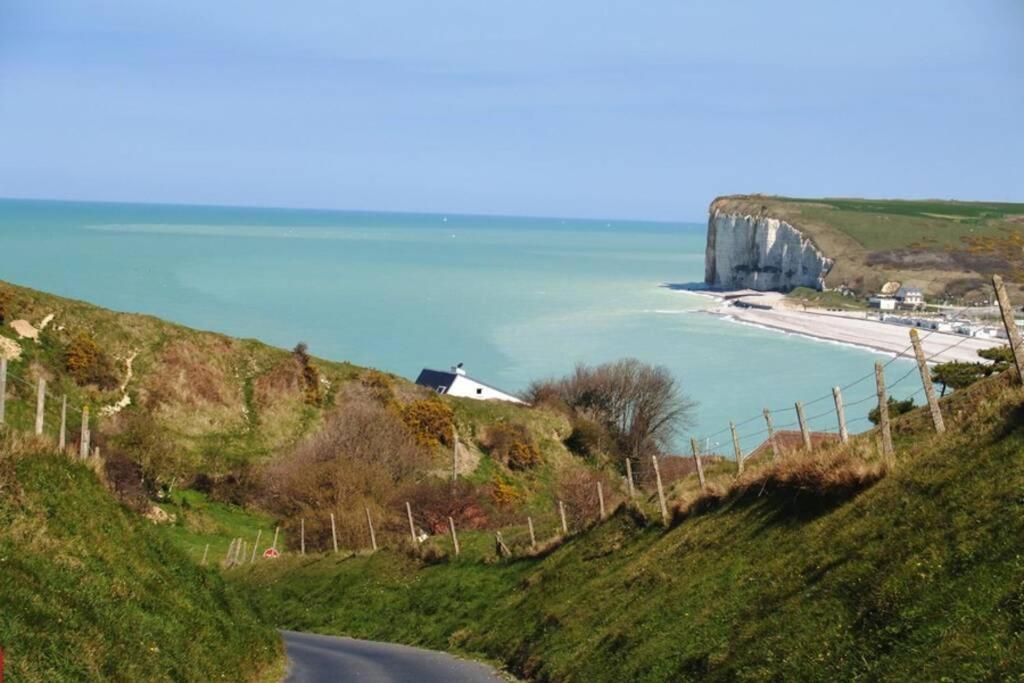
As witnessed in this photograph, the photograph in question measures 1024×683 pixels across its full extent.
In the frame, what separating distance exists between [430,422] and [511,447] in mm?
3870

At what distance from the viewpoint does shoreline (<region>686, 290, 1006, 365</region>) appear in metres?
129

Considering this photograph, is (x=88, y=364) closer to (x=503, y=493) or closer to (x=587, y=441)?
(x=503, y=493)

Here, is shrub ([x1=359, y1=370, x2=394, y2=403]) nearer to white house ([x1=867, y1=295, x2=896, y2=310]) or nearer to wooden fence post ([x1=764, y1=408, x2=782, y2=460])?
wooden fence post ([x1=764, y1=408, x2=782, y2=460])

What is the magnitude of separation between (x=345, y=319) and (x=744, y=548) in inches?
5495

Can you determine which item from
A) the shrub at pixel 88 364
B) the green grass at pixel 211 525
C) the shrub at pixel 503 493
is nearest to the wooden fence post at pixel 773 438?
the green grass at pixel 211 525

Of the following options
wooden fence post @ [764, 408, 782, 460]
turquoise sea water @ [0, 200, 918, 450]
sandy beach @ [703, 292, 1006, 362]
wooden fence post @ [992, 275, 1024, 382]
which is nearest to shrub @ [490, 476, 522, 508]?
wooden fence post @ [764, 408, 782, 460]

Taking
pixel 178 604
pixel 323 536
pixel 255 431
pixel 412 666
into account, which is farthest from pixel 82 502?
pixel 255 431

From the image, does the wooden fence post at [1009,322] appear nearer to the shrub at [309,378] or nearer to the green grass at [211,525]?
the green grass at [211,525]

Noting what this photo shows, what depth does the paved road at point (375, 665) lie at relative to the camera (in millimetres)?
17594

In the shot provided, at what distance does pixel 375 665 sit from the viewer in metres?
19.3

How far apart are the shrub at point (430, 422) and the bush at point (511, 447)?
72.9 inches

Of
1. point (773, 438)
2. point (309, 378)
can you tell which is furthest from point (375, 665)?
point (309, 378)

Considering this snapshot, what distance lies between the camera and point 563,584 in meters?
21.4

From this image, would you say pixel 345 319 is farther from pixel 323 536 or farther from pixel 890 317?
pixel 323 536
